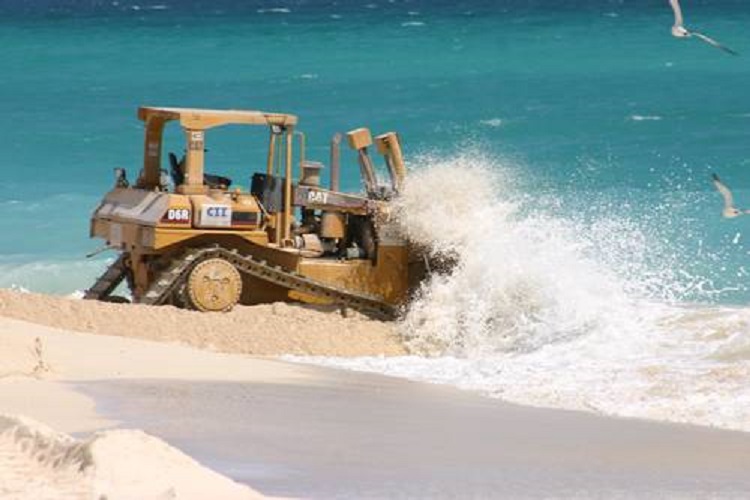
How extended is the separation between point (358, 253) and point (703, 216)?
11.1 metres

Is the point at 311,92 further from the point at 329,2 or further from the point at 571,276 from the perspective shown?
the point at 329,2

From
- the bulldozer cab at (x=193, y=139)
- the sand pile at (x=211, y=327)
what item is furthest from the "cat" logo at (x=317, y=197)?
the sand pile at (x=211, y=327)

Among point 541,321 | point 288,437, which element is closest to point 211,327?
point 541,321

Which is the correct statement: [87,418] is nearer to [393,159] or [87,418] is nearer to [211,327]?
[211,327]

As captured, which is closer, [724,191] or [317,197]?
[724,191]

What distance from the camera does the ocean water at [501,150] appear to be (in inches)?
691

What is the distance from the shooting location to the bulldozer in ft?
60.5

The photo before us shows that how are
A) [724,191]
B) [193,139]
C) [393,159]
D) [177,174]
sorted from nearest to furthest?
[724,191]
[193,139]
[177,174]
[393,159]

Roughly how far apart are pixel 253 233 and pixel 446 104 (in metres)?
30.0

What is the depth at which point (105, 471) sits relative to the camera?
957cm

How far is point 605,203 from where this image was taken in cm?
3147

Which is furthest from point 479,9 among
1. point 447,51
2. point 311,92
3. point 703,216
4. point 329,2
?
point 703,216

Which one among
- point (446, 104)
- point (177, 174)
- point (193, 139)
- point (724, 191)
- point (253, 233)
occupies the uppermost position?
point (724, 191)

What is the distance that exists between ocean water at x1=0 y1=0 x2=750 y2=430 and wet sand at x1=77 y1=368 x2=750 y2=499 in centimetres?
98
